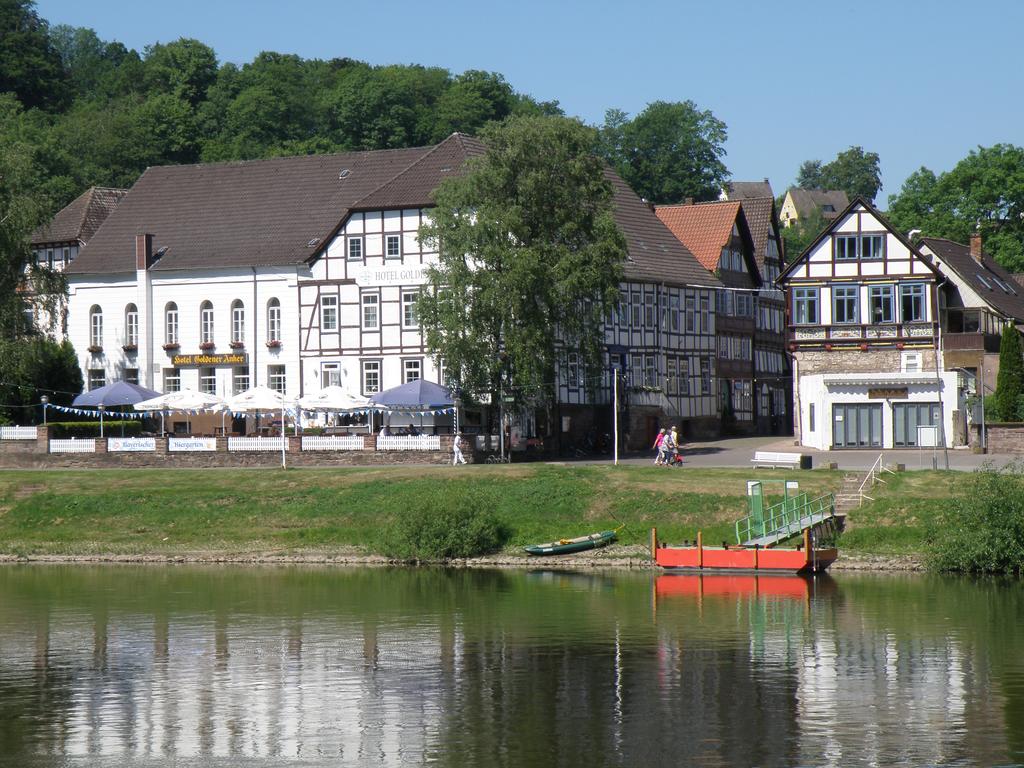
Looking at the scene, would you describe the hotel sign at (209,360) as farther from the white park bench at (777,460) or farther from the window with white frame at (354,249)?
the white park bench at (777,460)

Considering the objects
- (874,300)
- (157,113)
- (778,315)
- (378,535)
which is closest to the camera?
(378,535)

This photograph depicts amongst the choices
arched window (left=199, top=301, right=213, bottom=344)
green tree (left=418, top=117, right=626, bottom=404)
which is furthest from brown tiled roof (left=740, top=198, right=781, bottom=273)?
arched window (left=199, top=301, right=213, bottom=344)

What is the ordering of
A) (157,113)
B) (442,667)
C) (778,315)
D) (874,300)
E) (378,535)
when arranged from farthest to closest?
(157,113) → (778,315) → (874,300) → (378,535) → (442,667)

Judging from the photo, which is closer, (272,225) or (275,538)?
(275,538)

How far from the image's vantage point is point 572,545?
48.6 meters

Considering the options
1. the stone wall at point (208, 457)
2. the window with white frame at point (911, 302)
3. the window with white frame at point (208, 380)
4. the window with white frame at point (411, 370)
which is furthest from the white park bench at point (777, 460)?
the window with white frame at point (208, 380)

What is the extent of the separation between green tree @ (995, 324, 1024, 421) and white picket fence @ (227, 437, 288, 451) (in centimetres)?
2661

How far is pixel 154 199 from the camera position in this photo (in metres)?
78.2

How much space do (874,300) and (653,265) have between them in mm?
11094

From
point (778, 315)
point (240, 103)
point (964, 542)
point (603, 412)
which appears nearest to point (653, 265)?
point (603, 412)

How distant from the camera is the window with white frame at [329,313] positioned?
6975 cm

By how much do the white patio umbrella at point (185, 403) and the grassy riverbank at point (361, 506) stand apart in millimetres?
6831

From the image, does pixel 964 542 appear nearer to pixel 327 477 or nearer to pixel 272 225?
pixel 327 477

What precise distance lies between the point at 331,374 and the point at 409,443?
1221 centimetres
